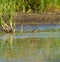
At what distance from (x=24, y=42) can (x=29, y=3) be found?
8.05 meters

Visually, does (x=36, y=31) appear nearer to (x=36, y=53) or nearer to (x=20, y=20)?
→ (x=20, y=20)

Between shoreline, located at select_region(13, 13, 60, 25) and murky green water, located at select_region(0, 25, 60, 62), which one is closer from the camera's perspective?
murky green water, located at select_region(0, 25, 60, 62)

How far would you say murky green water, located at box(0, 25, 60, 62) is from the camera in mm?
10750

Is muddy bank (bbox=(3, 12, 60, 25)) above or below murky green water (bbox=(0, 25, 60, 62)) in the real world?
below

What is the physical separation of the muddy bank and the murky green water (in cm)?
291

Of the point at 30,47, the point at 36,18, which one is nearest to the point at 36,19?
the point at 36,18

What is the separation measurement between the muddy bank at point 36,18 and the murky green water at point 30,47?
2.91 metres

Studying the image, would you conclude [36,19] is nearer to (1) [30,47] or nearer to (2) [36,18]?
(2) [36,18]

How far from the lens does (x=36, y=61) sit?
33.8ft

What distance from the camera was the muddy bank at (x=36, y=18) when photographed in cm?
1888

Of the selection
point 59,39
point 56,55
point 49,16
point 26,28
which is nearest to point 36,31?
point 26,28

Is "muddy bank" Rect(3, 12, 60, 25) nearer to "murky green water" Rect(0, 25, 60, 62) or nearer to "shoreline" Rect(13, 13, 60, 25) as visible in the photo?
"shoreline" Rect(13, 13, 60, 25)

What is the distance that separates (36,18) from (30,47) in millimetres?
7226

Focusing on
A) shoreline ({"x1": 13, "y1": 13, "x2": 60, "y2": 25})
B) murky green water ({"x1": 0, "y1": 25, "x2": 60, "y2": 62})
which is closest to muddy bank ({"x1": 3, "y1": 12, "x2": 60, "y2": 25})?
shoreline ({"x1": 13, "y1": 13, "x2": 60, "y2": 25})
